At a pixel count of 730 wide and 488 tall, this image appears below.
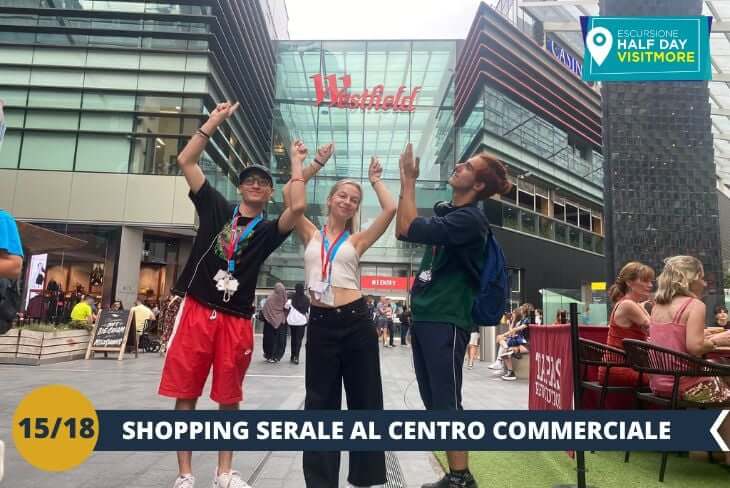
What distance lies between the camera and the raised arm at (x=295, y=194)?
258 cm

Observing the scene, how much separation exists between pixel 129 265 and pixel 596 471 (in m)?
18.3

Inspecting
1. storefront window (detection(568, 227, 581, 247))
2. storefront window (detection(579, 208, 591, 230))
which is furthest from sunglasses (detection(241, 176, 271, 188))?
storefront window (detection(579, 208, 591, 230))

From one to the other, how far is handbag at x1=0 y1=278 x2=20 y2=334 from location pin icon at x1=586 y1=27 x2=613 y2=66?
628 cm

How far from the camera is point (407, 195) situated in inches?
99.4

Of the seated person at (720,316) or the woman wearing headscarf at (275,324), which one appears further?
the woman wearing headscarf at (275,324)

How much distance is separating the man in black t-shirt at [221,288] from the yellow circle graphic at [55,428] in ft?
2.37

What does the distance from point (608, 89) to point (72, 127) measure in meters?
19.2

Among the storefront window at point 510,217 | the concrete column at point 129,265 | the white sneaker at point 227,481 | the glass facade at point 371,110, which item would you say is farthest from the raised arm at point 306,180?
the glass facade at point 371,110

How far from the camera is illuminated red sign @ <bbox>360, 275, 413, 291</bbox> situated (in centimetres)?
2597

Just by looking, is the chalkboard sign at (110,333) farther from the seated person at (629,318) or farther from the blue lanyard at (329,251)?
the seated person at (629,318)

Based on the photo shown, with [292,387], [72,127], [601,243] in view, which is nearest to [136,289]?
[72,127]

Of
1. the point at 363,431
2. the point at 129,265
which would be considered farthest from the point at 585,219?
the point at 363,431

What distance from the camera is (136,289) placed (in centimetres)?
1872

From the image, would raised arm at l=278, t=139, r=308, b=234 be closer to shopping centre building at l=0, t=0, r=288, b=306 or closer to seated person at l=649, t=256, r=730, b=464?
seated person at l=649, t=256, r=730, b=464
